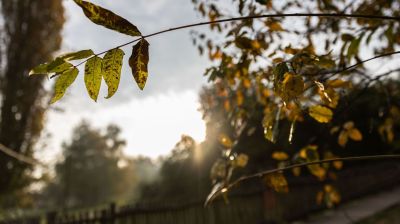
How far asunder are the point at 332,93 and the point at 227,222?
6238 millimetres

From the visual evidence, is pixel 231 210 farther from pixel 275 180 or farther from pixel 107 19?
pixel 107 19

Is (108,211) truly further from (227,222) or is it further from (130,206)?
(227,222)

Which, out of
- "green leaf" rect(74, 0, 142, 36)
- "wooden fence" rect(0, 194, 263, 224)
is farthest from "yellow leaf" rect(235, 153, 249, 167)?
"wooden fence" rect(0, 194, 263, 224)

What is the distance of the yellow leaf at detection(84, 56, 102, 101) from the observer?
0.77m

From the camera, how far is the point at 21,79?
48.4 ft

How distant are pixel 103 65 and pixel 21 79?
15.7 metres

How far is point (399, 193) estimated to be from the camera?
11547mm

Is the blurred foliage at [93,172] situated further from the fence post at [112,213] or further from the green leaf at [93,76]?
the green leaf at [93,76]

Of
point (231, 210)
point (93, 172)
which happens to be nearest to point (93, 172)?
point (93, 172)

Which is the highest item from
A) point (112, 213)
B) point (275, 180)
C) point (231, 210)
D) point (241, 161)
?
point (241, 161)

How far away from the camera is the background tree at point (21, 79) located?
14.3m

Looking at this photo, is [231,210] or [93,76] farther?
[231,210]

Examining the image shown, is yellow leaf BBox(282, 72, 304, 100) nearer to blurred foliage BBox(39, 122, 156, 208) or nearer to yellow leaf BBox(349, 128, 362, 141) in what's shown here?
yellow leaf BBox(349, 128, 362, 141)

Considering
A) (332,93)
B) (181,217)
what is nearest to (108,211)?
(181,217)
